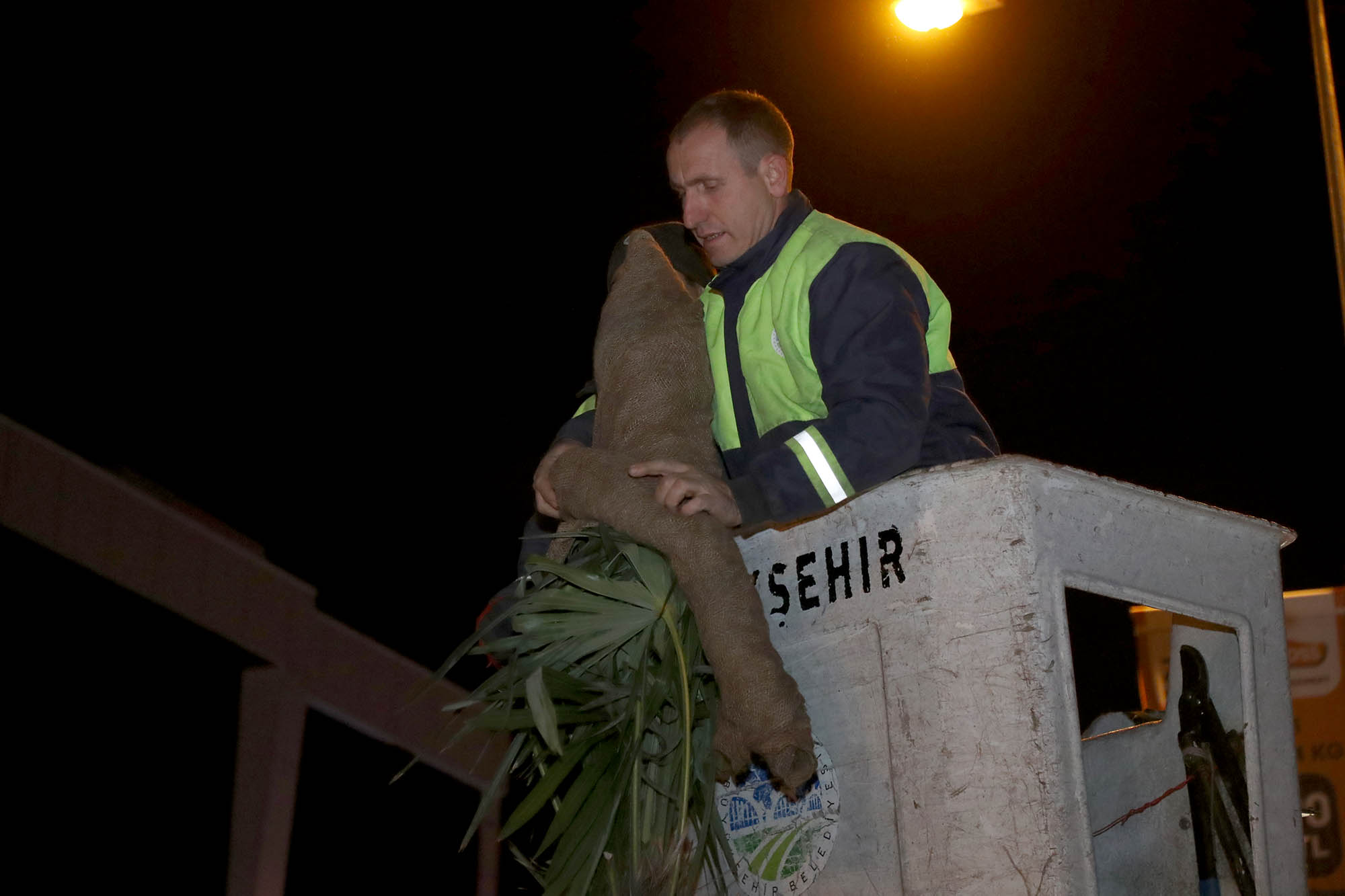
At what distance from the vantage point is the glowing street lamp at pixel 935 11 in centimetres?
464

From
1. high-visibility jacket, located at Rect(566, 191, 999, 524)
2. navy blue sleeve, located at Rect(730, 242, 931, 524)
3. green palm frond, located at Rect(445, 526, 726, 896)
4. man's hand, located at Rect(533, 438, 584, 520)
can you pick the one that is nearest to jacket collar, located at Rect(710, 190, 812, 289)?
high-visibility jacket, located at Rect(566, 191, 999, 524)

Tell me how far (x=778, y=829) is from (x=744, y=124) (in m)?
1.20

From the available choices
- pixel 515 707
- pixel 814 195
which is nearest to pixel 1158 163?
pixel 814 195

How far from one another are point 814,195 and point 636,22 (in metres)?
1.42

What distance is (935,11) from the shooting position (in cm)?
467

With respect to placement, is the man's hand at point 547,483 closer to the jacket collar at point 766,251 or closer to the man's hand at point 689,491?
the man's hand at point 689,491

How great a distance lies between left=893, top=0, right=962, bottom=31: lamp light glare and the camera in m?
4.64

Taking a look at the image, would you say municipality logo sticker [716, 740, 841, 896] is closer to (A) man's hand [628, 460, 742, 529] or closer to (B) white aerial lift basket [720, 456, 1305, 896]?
(B) white aerial lift basket [720, 456, 1305, 896]

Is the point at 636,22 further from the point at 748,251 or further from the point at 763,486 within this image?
the point at 763,486

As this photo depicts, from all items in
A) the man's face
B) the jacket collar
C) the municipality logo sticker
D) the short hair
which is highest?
the short hair

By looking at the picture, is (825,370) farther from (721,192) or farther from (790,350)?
(721,192)

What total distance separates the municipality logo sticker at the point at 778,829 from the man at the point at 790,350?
1.20ft

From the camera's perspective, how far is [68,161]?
397cm

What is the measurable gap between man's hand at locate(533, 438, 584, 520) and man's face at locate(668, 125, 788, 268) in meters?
0.47
